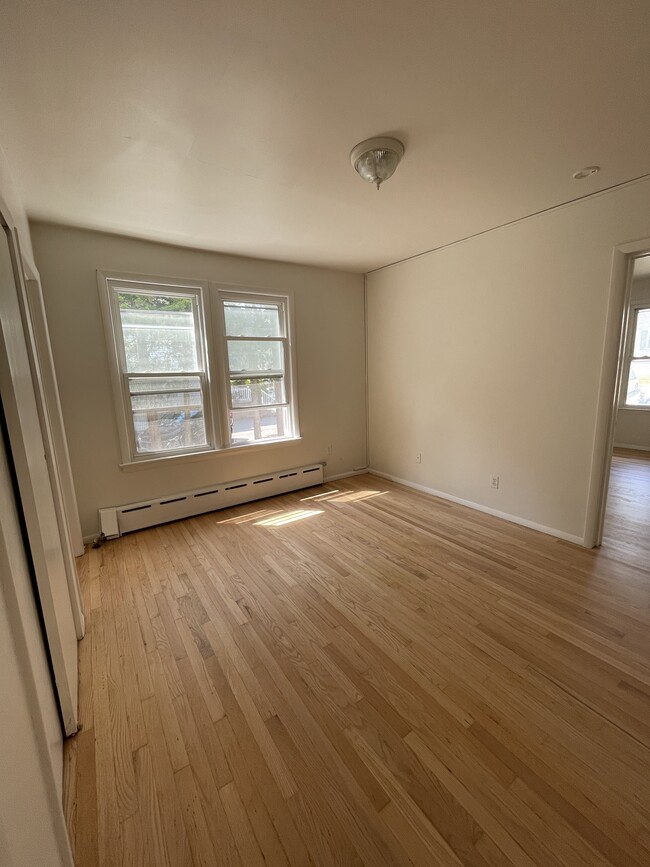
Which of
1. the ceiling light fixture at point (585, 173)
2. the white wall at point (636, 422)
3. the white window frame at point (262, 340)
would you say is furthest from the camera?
the white wall at point (636, 422)

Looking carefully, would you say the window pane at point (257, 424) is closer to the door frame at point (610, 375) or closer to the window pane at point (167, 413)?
the window pane at point (167, 413)

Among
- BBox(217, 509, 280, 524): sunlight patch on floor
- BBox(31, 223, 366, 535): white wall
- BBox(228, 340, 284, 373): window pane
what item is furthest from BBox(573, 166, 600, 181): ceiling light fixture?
BBox(217, 509, 280, 524): sunlight patch on floor

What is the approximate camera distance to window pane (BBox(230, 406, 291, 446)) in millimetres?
3770

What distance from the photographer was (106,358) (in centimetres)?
298

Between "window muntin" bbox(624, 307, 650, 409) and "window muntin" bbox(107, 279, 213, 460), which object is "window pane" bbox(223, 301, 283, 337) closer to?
"window muntin" bbox(107, 279, 213, 460)

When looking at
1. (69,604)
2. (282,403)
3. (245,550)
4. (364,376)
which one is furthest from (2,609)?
(364,376)

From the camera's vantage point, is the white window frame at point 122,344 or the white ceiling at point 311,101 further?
the white window frame at point 122,344

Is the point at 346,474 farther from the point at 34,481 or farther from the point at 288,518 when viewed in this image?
the point at 34,481

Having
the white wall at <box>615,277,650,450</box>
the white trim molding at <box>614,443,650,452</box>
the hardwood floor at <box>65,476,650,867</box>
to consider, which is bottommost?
the hardwood floor at <box>65,476,650,867</box>

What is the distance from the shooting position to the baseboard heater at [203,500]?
3110mm

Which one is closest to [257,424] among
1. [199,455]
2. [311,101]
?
[199,455]

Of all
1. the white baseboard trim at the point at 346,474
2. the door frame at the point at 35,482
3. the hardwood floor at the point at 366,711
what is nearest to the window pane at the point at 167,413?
the hardwood floor at the point at 366,711

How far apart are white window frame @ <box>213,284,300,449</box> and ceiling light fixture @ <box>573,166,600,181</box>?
8.61 ft

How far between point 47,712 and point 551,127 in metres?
3.25
